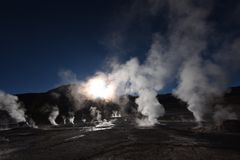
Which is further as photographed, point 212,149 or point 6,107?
point 6,107

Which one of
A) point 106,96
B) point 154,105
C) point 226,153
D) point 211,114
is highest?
point 106,96

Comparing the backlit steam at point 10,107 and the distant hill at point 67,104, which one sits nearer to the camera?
the backlit steam at point 10,107

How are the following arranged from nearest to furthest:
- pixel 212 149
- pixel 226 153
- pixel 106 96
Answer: pixel 226 153, pixel 212 149, pixel 106 96

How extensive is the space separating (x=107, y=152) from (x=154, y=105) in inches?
2185

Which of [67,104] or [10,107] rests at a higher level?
[67,104]

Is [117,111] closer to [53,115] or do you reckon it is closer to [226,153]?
[53,115]

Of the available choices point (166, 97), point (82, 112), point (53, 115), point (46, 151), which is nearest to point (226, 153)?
point (46, 151)

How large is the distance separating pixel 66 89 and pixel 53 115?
39.1 metres

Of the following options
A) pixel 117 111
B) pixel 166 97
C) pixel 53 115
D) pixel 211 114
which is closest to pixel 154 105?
pixel 211 114

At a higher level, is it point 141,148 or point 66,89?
point 66,89

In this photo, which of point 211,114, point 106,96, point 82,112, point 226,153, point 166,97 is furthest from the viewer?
point 166,97

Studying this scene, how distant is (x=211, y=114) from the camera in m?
71.9

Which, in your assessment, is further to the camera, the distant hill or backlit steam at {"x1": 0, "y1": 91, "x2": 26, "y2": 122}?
the distant hill

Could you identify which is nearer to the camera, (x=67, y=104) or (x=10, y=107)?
(x=10, y=107)
